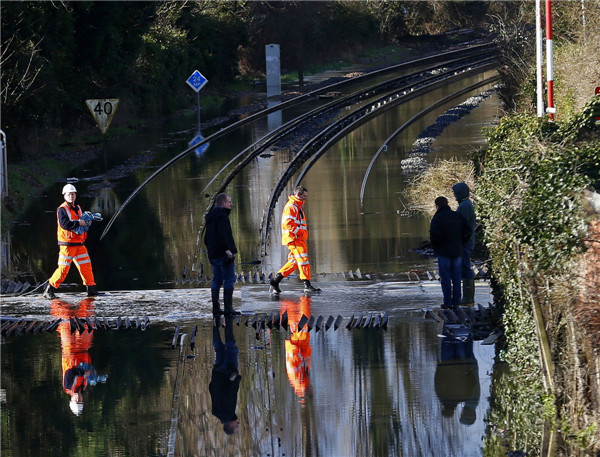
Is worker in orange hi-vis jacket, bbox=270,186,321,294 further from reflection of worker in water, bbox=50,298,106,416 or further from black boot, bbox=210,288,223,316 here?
reflection of worker in water, bbox=50,298,106,416

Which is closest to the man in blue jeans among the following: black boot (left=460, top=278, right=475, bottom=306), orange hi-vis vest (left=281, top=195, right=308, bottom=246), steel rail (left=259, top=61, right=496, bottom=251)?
black boot (left=460, top=278, right=475, bottom=306)

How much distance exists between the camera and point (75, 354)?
444 inches

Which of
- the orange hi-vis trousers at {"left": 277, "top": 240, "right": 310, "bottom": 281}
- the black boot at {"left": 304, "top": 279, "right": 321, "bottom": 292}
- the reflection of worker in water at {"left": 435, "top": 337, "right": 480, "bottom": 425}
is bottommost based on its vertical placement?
the reflection of worker in water at {"left": 435, "top": 337, "right": 480, "bottom": 425}

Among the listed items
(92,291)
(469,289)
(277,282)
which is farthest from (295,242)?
(92,291)

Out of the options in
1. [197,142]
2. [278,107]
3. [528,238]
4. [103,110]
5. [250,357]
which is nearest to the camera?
[528,238]

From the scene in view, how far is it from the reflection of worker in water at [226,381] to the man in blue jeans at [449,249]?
2.69 m

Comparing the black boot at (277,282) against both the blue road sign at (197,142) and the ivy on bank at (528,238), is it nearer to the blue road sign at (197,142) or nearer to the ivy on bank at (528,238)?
the ivy on bank at (528,238)

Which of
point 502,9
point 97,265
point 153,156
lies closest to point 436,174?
point 97,265

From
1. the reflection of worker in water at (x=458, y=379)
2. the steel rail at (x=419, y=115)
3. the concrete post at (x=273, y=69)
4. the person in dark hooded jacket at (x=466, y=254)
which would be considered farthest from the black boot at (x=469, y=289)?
the concrete post at (x=273, y=69)

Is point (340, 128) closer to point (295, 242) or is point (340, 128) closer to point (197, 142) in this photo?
point (197, 142)

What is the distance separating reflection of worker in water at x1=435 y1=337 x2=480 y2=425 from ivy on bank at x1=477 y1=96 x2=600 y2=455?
229 mm

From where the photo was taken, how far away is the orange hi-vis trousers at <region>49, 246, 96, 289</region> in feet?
46.1

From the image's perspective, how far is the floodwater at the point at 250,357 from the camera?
337 inches

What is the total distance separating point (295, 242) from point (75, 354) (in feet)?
13.1
